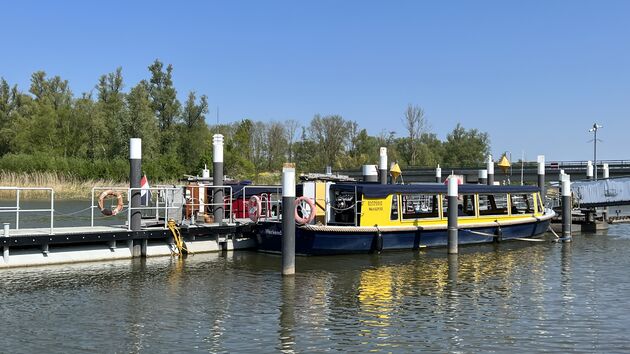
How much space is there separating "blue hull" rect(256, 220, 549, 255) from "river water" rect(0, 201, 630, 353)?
506mm

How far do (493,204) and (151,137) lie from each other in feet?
156

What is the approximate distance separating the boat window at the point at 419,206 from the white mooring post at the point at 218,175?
6433mm

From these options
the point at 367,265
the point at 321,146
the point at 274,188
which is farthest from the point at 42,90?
the point at 367,265

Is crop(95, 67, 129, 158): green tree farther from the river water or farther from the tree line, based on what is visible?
the river water

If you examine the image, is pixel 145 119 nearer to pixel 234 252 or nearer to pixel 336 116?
pixel 336 116

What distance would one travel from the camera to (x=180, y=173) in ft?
232

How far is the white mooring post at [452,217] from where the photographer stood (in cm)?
2127

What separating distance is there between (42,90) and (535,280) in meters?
76.6

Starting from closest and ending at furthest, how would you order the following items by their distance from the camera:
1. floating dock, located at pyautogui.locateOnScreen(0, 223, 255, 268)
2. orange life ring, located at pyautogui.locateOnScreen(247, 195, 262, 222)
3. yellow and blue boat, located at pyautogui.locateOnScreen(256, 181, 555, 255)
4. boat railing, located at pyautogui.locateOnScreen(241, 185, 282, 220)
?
floating dock, located at pyautogui.locateOnScreen(0, 223, 255, 268)
yellow and blue boat, located at pyautogui.locateOnScreen(256, 181, 555, 255)
orange life ring, located at pyautogui.locateOnScreen(247, 195, 262, 222)
boat railing, located at pyautogui.locateOnScreen(241, 185, 282, 220)

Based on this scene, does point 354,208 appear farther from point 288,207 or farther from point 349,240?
point 288,207

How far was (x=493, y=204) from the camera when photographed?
26.5 metres

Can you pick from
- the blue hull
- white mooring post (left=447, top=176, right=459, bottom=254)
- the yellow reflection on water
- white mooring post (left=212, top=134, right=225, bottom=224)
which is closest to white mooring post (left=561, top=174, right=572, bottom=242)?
the blue hull

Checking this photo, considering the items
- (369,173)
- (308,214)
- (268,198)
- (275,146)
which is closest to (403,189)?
(308,214)

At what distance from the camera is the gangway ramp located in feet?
113
